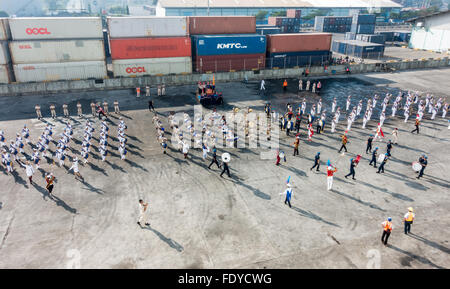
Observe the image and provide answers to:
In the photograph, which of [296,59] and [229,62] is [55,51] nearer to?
[229,62]

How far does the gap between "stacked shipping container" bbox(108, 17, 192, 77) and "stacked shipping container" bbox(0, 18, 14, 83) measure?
11.6 metres

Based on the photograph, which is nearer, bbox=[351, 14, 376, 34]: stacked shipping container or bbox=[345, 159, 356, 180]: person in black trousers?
bbox=[345, 159, 356, 180]: person in black trousers

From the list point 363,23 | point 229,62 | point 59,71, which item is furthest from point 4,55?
point 363,23

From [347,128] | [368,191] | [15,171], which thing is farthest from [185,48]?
[368,191]

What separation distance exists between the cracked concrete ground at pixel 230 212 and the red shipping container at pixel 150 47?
19.7m

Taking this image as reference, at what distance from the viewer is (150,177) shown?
18203 millimetres

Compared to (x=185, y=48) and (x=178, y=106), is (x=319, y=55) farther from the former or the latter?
(x=178, y=106)

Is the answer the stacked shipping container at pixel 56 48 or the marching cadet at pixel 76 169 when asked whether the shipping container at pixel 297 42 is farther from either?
the marching cadet at pixel 76 169

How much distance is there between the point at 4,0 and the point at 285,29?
165094mm

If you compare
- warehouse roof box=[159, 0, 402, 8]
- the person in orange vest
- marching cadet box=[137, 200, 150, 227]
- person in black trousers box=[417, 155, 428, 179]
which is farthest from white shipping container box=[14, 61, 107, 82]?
warehouse roof box=[159, 0, 402, 8]

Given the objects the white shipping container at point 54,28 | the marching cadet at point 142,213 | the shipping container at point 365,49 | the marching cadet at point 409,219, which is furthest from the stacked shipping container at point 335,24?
the marching cadet at point 142,213

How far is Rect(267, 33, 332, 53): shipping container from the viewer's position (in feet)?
149

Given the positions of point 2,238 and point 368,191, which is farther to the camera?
point 368,191

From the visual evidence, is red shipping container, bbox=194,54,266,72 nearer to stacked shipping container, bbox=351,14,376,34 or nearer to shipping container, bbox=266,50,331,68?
shipping container, bbox=266,50,331,68
